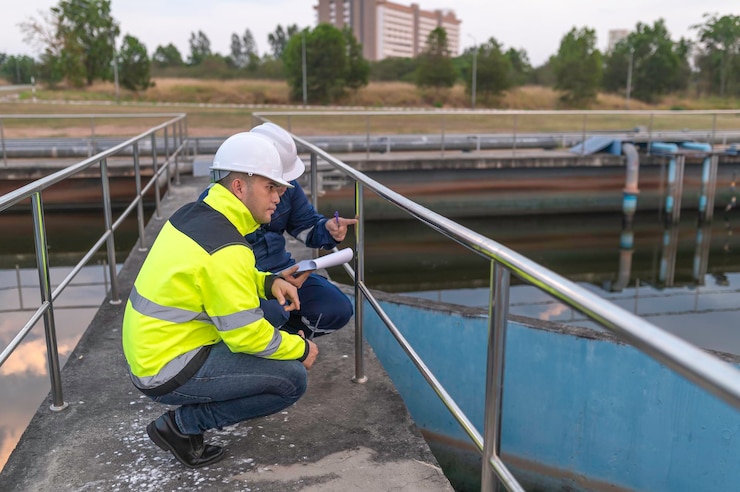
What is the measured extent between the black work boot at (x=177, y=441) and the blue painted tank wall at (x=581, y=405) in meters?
2.98

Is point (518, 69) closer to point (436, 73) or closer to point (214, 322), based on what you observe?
point (436, 73)

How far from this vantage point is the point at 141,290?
2260 millimetres

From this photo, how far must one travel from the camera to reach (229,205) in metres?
2.32

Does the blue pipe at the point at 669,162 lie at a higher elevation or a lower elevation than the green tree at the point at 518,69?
lower

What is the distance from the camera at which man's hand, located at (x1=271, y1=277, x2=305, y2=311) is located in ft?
8.44

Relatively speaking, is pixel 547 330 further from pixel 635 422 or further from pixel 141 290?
pixel 141 290

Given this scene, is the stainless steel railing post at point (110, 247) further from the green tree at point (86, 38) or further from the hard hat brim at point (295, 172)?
the green tree at point (86, 38)

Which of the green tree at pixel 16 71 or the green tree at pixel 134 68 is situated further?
the green tree at pixel 16 71

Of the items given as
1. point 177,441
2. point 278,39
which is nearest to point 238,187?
point 177,441

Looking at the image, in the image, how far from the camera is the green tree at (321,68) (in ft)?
171

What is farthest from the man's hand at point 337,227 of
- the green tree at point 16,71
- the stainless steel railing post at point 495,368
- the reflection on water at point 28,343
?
the green tree at point 16,71

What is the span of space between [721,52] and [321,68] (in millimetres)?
38769

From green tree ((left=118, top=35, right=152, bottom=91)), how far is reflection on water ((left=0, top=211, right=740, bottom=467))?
143 feet

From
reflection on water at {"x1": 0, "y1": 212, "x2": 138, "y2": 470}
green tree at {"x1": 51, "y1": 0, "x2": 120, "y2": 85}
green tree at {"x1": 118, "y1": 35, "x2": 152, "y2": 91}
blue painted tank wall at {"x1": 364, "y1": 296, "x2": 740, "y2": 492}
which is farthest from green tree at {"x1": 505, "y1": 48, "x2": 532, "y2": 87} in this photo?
blue painted tank wall at {"x1": 364, "y1": 296, "x2": 740, "y2": 492}
